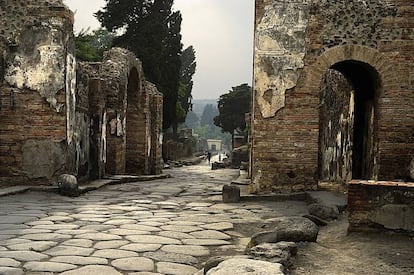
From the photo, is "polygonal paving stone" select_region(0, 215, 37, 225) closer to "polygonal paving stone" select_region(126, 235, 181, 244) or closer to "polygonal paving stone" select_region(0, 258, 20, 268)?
"polygonal paving stone" select_region(126, 235, 181, 244)

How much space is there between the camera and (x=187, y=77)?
4169 centimetres

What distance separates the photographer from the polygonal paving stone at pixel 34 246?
4.07m

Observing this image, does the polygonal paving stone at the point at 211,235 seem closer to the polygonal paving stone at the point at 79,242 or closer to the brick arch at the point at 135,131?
the polygonal paving stone at the point at 79,242

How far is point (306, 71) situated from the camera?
808 centimetres

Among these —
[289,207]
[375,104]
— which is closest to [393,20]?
[375,104]

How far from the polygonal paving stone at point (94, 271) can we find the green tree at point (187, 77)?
2910 cm

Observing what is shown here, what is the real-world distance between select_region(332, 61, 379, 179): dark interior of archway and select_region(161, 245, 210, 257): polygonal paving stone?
493cm

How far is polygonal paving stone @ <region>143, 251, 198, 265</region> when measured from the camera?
386 cm

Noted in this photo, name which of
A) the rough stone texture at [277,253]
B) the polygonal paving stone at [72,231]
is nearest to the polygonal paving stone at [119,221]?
the polygonal paving stone at [72,231]

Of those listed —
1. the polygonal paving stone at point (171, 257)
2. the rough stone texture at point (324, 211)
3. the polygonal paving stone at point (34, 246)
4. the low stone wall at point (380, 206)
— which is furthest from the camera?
the rough stone texture at point (324, 211)

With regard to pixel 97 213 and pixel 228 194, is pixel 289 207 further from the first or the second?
pixel 97 213

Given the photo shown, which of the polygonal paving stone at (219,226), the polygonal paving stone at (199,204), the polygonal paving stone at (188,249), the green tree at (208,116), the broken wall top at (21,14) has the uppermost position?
the green tree at (208,116)

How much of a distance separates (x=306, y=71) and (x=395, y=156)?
206 centimetres

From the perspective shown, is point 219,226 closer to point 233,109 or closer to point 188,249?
point 188,249
